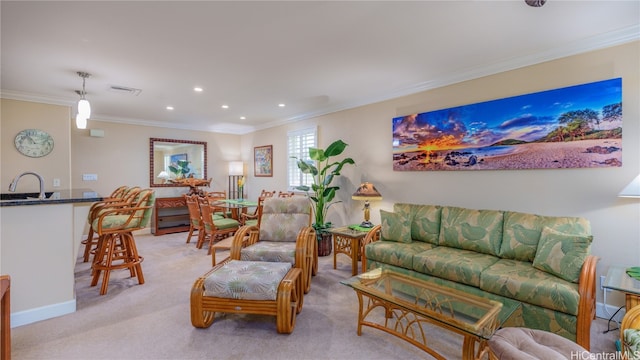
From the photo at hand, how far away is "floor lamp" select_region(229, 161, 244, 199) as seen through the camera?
704 centimetres

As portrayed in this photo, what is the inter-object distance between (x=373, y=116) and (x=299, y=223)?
2.05m

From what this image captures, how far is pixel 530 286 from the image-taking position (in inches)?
87.7

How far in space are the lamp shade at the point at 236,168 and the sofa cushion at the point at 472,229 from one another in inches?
201

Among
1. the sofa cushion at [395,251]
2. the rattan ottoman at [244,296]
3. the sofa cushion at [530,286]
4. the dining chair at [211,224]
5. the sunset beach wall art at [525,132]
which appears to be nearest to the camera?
the sofa cushion at [530,286]

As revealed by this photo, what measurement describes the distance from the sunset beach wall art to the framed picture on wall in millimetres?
3460

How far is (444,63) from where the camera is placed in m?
3.15

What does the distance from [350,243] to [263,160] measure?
366cm

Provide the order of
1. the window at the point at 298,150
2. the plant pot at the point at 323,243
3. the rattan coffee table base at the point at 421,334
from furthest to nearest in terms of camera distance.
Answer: the window at the point at 298,150 < the plant pot at the point at 323,243 < the rattan coffee table base at the point at 421,334

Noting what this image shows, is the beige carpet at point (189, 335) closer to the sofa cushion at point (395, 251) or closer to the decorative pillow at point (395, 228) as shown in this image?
the sofa cushion at point (395, 251)

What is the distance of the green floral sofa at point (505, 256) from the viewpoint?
2119 mm

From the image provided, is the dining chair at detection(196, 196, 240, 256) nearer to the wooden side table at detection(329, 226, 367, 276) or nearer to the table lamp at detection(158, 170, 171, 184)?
the wooden side table at detection(329, 226, 367, 276)

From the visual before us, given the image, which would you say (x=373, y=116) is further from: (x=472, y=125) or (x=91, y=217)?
(x=91, y=217)

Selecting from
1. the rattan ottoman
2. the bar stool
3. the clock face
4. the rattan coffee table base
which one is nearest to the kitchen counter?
the bar stool

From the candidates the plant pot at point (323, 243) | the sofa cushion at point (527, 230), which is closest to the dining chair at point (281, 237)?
the plant pot at point (323, 243)
